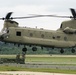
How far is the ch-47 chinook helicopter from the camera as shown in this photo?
74562 mm

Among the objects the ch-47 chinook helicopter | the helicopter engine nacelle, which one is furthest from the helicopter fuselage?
the helicopter engine nacelle

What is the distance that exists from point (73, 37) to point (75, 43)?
110cm

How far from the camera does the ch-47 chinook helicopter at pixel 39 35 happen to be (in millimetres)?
74562

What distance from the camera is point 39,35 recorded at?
252 feet

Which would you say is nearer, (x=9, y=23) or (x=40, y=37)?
(x=9, y=23)

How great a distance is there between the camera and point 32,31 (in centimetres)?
7569

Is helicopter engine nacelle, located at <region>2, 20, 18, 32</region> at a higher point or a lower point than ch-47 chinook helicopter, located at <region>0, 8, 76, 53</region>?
higher

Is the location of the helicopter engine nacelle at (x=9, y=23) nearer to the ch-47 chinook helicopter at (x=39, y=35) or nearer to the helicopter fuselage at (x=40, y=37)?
the ch-47 chinook helicopter at (x=39, y=35)

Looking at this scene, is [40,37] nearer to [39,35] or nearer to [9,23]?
[39,35]

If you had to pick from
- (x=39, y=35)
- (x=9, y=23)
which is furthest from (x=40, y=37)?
(x=9, y=23)

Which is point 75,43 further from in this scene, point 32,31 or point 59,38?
point 32,31

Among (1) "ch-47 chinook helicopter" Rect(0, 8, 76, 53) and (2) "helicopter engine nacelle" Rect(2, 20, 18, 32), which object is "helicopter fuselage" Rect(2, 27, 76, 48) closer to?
(1) "ch-47 chinook helicopter" Rect(0, 8, 76, 53)

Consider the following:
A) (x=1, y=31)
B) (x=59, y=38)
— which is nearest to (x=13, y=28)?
(x=1, y=31)

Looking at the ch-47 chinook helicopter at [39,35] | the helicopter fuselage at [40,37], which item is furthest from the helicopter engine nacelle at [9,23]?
the helicopter fuselage at [40,37]
